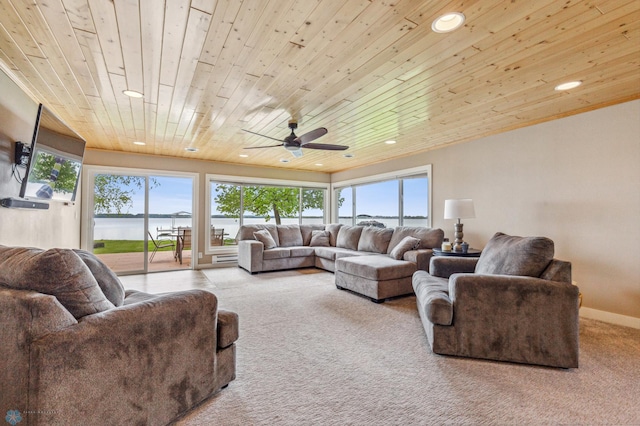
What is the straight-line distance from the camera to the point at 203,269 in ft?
19.9

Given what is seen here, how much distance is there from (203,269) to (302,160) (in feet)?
10.2

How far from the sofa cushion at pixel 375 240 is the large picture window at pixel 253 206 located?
2.45 m

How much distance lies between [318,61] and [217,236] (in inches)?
201

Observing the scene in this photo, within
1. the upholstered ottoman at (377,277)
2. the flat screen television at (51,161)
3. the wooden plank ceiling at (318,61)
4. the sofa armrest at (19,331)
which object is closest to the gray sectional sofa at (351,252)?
the upholstered ottoman at (377,277)

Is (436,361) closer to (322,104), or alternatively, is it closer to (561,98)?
(322,104)

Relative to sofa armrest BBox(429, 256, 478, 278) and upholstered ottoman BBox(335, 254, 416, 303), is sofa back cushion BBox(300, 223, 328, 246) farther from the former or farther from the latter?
sofa armrest BBox(429, 256, 478, 278)

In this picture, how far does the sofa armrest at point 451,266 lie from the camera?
3.15m

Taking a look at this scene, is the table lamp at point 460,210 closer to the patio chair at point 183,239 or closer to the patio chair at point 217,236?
the patio chair at point 217,236

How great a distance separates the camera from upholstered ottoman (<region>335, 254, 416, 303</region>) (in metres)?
3.68

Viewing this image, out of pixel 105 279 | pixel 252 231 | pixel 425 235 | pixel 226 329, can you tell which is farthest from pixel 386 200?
pixel 105 279

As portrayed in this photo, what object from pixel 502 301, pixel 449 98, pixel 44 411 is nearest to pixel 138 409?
pixel 44 411

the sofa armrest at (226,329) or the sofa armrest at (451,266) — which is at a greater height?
the sofa armrest at (451,266)

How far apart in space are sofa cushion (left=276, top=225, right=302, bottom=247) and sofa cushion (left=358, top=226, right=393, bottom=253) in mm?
1531

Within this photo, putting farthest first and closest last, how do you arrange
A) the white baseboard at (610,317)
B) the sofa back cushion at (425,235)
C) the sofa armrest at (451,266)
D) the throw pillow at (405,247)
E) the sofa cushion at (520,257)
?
the sofa back cushion at (425,235), the throw pillow at (405,247), the sofa armrest at (451,266), the white baseboard at (610,317), the sofa cushion at (520,257)
